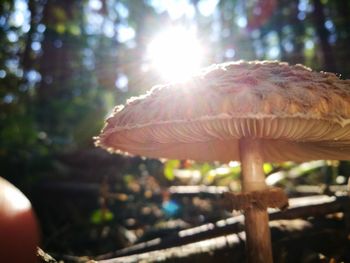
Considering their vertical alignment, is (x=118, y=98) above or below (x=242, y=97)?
above

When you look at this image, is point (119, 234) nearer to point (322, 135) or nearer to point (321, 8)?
point (322, 135)

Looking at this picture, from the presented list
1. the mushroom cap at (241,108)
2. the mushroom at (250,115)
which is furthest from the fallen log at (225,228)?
the mushroom cap at (241,108)

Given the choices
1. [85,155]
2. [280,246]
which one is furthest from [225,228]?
[85,155]

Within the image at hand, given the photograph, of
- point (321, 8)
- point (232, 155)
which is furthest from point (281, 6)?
point (232, 155)

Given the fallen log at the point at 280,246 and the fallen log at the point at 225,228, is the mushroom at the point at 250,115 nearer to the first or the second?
the fallen log at the point at 280,246

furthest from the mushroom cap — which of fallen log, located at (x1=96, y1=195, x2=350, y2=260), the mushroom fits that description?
fallen log, located at (x1=96, y1=195, x2=350, y2=260)

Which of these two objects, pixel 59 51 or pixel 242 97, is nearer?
pixel 242 97

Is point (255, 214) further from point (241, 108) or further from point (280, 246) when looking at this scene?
point (241, 108)
